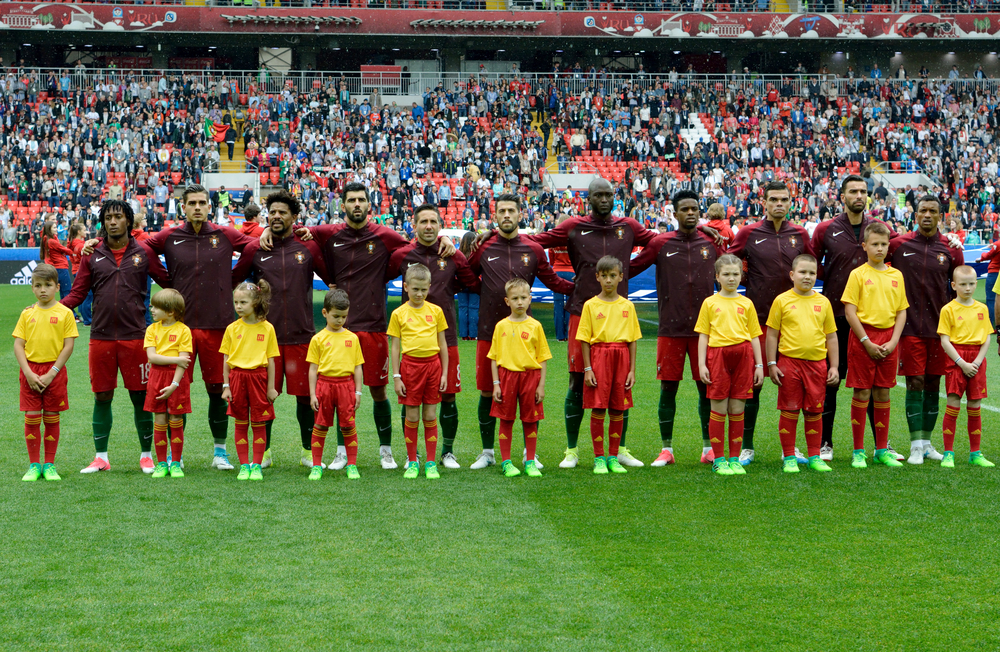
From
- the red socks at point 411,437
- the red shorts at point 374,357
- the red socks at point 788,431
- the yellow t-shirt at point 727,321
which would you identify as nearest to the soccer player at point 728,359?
the yellow t-shirt at point 727,321

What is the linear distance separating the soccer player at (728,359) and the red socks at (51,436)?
438 centimetres

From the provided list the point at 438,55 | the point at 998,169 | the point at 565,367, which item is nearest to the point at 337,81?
the point at 438,55

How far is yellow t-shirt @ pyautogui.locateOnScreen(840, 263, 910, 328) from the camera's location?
734 centimetres

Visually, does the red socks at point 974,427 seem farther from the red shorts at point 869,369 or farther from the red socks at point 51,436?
the red socks at point 51,436

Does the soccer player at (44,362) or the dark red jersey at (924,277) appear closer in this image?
the soccer player at (44,362)

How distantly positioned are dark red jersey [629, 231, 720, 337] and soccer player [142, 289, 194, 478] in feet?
10.9

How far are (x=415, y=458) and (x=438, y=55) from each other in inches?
1377

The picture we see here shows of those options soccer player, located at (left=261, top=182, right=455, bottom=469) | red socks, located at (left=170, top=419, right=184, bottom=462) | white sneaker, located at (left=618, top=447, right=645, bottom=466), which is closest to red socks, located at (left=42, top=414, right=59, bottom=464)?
red socks, located at (left=170, top=419, right=184, bottom=462)

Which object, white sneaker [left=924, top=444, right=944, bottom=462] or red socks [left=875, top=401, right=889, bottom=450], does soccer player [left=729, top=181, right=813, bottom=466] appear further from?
white sneaker [left=924, top=444, right=944, bottom=462]

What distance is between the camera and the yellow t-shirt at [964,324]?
7504mm

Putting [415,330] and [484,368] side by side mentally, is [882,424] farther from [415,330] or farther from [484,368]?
[415,330]

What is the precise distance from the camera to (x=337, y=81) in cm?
3741

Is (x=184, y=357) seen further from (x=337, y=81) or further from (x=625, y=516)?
(x=337, y=81)

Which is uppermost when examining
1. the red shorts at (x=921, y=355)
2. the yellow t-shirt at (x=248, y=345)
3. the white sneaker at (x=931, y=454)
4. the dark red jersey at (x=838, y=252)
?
the dark red jersey at (x=838, y=252)
